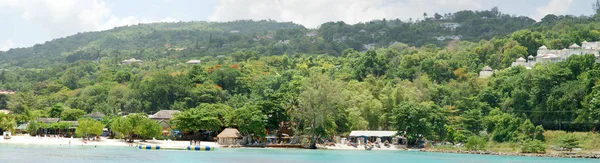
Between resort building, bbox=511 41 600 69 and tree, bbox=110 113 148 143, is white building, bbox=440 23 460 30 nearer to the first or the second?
resort building, bbox=511 41 600 69

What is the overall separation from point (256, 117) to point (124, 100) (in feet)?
98.9

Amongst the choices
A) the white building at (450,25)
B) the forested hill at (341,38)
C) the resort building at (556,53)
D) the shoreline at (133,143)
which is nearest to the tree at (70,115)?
the shoreline at (133,143)

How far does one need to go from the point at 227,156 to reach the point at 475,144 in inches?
875

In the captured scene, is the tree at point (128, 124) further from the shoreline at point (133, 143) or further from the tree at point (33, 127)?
the tree at point (33, 127)

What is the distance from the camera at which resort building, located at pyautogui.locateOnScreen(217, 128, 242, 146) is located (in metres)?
66.9

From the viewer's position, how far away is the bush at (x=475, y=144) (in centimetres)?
6544

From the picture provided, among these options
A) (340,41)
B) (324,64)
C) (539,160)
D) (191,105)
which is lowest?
(539,160)

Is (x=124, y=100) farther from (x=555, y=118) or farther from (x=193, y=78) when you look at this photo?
(x=555, y=118)

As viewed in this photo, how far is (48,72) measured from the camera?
465ft

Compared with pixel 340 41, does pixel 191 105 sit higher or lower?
lower

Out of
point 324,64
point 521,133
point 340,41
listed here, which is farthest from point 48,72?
point 521,133

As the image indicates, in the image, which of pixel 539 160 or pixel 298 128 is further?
pixel 298 128

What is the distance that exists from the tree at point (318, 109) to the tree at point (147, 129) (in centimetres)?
1164

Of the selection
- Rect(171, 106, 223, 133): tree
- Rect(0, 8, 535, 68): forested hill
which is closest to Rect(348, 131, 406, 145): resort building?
Rect(171, 106, 223, 133): tree
